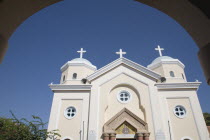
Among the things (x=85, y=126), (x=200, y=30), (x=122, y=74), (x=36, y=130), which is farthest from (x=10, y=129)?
(x=200, y=30)

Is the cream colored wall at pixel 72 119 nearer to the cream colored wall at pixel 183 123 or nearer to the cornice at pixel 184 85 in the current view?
the cream colored wall at pixel 183 123

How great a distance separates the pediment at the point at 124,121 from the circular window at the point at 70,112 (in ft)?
9.47

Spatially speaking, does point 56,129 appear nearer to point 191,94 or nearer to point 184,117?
point 184,117

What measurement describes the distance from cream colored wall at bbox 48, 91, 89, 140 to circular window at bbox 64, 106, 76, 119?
23 cm

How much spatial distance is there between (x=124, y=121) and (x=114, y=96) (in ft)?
7.81

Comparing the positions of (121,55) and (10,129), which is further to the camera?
(121,55)

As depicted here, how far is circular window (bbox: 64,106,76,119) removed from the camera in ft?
44.6

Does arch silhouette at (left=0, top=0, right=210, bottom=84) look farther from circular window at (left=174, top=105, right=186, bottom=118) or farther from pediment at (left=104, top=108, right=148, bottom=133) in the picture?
circular window at (left=174, top=105, right=186, bottom=118)

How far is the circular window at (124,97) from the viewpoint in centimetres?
1410

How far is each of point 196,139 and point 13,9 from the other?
1398 centimetres

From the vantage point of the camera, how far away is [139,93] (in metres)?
14.1

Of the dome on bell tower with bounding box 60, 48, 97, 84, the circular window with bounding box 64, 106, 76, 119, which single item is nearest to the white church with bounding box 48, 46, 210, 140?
the circular window with bounding box 64, 106, 76, 119

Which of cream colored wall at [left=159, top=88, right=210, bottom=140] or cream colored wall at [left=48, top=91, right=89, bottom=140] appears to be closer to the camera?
cream colored wall at [left=159, top=88, right=210, bottom=140]

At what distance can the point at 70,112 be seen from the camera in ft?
45.2
